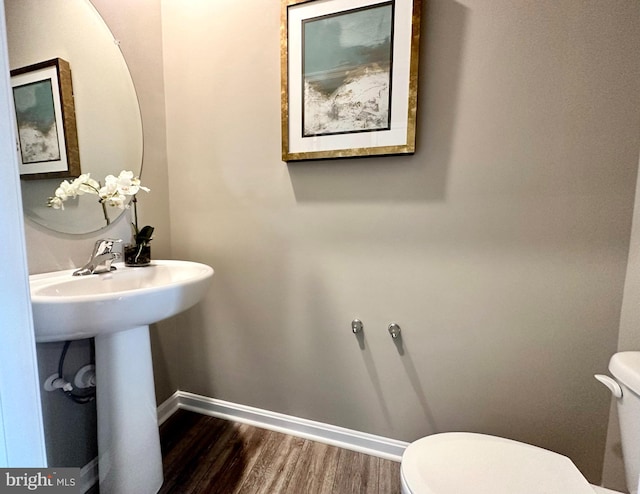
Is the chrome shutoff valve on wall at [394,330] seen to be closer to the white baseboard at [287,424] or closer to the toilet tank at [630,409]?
the white baseboard at [287,424]

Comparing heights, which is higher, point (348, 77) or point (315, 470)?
point (348, 77)

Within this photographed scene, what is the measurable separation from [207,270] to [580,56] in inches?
55.6

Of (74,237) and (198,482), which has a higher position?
Answer: (74,237)

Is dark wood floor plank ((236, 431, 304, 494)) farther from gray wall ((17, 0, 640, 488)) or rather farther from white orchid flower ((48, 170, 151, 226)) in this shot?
white orchid flower ((48, 170, 151, 226))

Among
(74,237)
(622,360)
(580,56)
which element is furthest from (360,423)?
(580,56)

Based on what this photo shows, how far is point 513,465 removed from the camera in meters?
0.78

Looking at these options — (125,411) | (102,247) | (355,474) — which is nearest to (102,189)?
(102,247)

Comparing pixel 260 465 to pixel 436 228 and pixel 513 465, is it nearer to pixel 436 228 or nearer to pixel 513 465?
pixel 513 465

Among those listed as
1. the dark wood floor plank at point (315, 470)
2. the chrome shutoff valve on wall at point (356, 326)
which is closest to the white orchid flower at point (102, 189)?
the chrome shutoff valve on wall at point (356, 326)

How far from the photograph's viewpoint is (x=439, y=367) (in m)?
1.13

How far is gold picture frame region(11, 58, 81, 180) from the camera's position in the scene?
2.90 ft

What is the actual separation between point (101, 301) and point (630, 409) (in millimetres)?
1363

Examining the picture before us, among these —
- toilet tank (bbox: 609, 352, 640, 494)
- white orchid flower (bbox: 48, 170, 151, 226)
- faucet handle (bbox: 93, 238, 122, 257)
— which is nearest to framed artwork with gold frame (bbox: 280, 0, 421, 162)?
white orchid flower (bbox: 48, 170, 151, 226)

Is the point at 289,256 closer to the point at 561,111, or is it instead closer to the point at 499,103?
the point at 499,103
